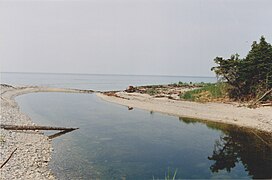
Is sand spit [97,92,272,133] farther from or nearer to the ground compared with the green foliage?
nearer to the ground

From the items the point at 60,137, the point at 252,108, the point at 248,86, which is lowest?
the point at 60,137

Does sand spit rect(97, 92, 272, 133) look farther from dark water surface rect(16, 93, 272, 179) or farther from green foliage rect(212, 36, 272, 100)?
green foliage rect(212, 36, 272, 100)

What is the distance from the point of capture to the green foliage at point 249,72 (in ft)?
102

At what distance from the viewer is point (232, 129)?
23453 mm

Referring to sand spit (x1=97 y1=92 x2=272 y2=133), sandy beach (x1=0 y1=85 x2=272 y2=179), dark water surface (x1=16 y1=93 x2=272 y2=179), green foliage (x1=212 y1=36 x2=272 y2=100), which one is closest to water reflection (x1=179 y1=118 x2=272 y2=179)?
dark water surface (x1=16 y1=93 x2=272 y2=179)

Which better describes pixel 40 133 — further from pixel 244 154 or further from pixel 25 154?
pixel 244 154

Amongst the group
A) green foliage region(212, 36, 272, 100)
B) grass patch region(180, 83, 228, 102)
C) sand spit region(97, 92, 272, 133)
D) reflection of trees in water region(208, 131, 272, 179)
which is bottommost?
reflection of trees in water region(208, 131, 272, 179)

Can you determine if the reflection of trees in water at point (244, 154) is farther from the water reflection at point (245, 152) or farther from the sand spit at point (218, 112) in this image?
the sand spit at point (218, 112)

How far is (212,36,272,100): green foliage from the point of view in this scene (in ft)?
102

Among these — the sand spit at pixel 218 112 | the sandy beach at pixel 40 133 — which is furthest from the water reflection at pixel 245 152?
the sandy beach at pixel 40 133

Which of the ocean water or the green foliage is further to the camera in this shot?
the green foliage

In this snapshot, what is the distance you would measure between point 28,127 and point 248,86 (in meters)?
26.2

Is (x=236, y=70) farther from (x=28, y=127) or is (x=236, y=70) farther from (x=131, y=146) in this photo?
(x=28, y=127)

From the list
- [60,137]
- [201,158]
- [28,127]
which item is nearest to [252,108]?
[201,158]
